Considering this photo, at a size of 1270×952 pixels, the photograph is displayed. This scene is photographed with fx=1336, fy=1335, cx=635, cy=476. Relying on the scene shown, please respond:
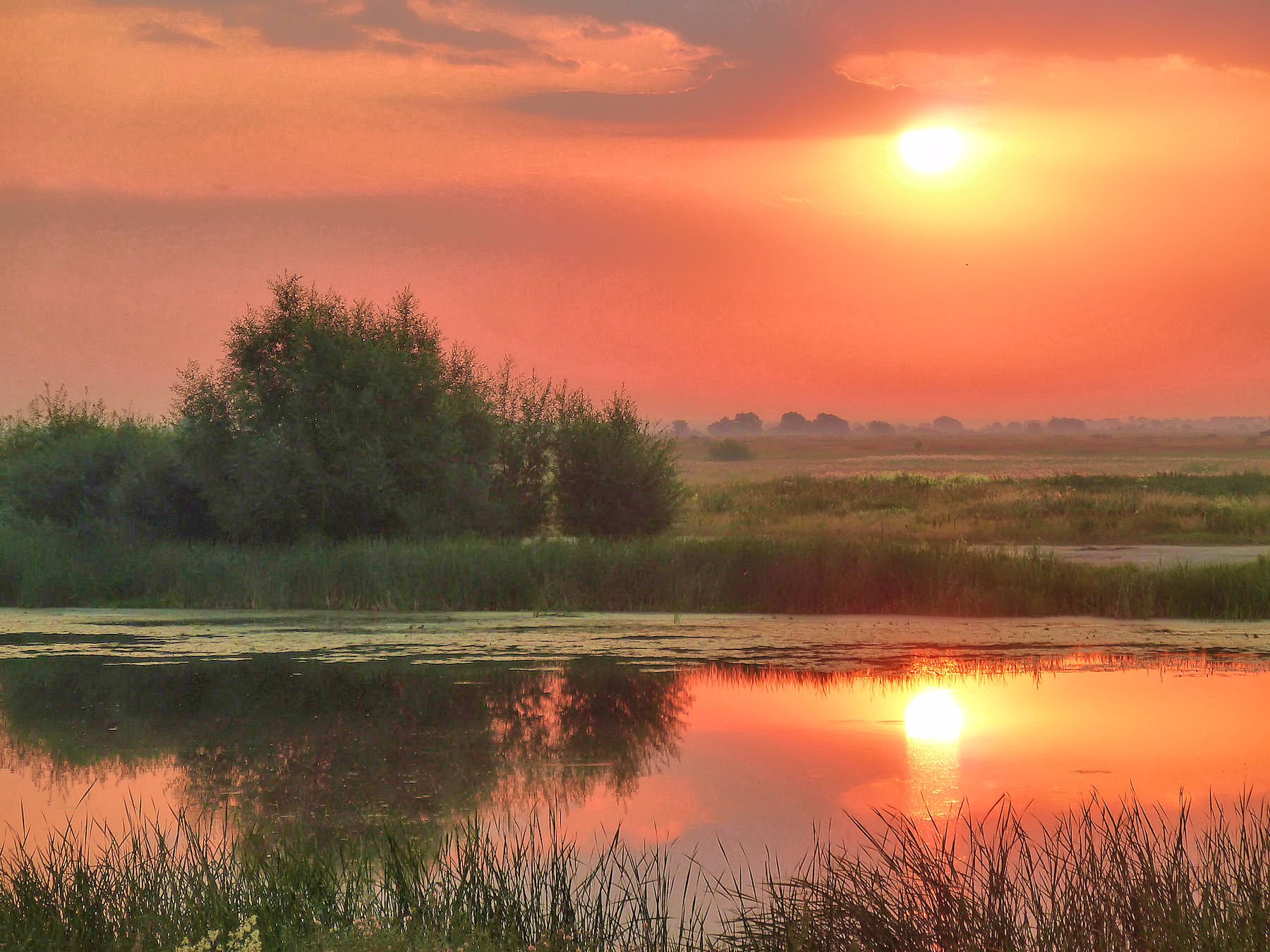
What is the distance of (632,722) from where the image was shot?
1180cm

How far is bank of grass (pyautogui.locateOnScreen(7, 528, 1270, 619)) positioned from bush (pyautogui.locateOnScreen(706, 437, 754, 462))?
97.6 meters

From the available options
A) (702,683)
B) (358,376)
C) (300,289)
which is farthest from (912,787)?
(300,289)

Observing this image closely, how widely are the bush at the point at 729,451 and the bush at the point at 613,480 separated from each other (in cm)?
8879

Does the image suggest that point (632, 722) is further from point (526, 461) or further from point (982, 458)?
point (982, 458)

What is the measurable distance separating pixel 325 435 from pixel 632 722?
15367 mm

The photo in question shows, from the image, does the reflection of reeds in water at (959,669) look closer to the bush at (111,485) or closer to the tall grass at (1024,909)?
the tall grass at (1024,909)

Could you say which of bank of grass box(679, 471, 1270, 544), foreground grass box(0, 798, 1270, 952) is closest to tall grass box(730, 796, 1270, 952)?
foreground grass box(0, 798, 1270, 952)

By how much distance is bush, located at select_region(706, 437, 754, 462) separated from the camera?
4702 inches

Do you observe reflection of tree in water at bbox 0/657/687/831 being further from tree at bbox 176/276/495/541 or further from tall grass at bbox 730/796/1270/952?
tree at bbox 176/276/495/541

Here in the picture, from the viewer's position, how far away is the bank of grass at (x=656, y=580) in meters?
19.0

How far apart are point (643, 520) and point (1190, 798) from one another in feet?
70.2

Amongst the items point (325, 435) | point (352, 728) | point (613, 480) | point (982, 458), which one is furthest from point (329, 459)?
point (982, 458)

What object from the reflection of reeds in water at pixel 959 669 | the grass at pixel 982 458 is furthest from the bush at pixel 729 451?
the reflection of reeds in water at pixel 959 669

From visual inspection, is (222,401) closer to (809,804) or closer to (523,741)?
(523,741)
